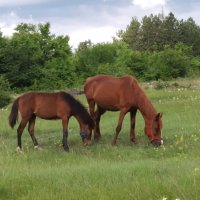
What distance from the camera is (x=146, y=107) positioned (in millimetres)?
14398

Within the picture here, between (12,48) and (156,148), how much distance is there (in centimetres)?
3134

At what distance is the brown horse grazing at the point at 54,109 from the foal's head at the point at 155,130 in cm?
169

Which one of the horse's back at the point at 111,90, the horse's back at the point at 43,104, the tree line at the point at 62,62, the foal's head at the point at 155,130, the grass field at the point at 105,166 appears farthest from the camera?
the tree line at the point at 62,62

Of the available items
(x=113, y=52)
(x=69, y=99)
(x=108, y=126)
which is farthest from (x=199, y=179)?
(x=113, y=52)

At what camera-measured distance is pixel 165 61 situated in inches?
1903

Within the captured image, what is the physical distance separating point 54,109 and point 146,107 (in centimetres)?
271

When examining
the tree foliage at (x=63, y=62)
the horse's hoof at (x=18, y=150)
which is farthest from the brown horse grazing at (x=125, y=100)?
the tree foliage at (x=63, y=62)

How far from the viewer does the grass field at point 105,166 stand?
743cm

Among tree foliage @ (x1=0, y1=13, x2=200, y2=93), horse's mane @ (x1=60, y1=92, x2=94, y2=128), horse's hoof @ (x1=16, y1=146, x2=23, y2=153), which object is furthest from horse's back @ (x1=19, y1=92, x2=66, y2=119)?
tree foliage @ (x1=0, y1=13, x2=200, y2=93)

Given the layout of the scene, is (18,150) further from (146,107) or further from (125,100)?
(146,107)

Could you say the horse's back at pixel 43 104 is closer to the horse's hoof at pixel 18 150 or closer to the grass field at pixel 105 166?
the grass field at pixel 105 166

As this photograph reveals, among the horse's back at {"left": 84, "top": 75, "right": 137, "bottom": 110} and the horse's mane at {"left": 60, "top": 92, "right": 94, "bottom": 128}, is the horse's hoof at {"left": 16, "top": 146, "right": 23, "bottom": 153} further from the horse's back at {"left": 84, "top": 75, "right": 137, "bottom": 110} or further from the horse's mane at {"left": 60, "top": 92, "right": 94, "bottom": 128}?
the horse's back at {"left": 84, "top": 75, "right": 137, "bottom": 110}

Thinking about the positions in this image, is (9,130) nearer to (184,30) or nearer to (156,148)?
(156,148)

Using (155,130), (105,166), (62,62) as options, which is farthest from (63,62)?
(105,166)
